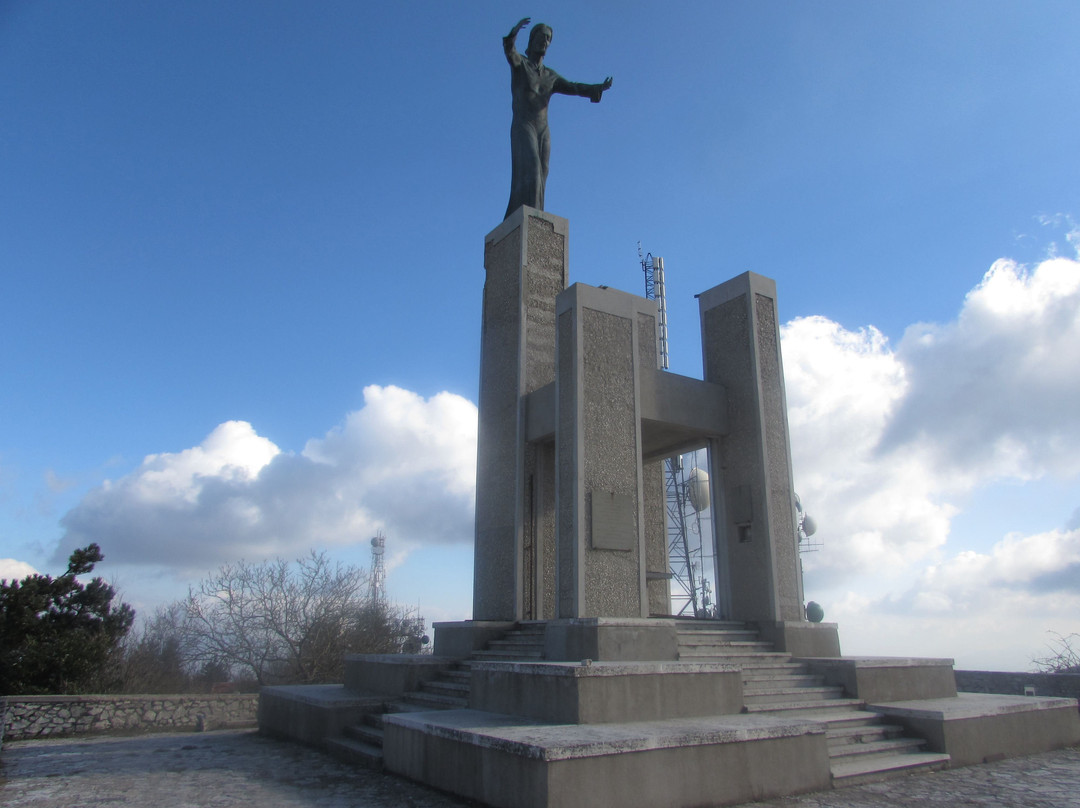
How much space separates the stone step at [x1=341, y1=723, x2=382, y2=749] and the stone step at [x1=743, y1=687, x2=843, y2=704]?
11.9 ft

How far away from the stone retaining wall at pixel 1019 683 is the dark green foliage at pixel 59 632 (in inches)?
538

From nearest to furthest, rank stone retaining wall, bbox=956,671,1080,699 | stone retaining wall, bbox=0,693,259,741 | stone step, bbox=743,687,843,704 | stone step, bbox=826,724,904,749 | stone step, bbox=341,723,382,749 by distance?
stone step, bbox=826,724,904,749 < stone step, bbox=743,687,843,704 < stone step, bbox=341,723,382,749 < stone retaining wall, bbox=956,671,1080,699 < stone retaining wall, bbox=0,693,259,741

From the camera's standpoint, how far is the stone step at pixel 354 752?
6871 mm

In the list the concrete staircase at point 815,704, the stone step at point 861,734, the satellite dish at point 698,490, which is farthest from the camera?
the satellite dish at point 698,490

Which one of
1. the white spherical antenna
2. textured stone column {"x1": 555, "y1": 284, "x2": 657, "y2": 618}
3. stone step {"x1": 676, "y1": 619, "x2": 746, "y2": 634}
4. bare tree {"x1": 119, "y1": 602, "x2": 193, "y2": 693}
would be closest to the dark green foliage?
bare tree {"x1": 119, "y1": 602, "x2": 193, "y2": 693}

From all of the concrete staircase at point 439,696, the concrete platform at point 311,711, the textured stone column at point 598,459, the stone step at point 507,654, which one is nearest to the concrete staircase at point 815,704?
the textured stone column at point 598,459

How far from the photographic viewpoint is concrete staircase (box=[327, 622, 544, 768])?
7352mm

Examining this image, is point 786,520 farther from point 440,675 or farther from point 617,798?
point 617,798

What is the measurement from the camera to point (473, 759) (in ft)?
17.0

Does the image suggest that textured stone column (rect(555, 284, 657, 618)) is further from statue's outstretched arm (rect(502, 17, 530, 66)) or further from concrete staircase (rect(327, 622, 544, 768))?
statue's outstretched arm (rect(502, 17, 530, 66))

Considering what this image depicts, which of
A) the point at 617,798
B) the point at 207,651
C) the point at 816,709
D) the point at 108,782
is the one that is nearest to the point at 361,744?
the point at 108,782

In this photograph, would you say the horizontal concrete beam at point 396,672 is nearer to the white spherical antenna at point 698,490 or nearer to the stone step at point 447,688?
the stone step at point 447,688

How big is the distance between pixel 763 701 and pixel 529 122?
33.1 feet

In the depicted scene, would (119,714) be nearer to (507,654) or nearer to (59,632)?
(59,632)
